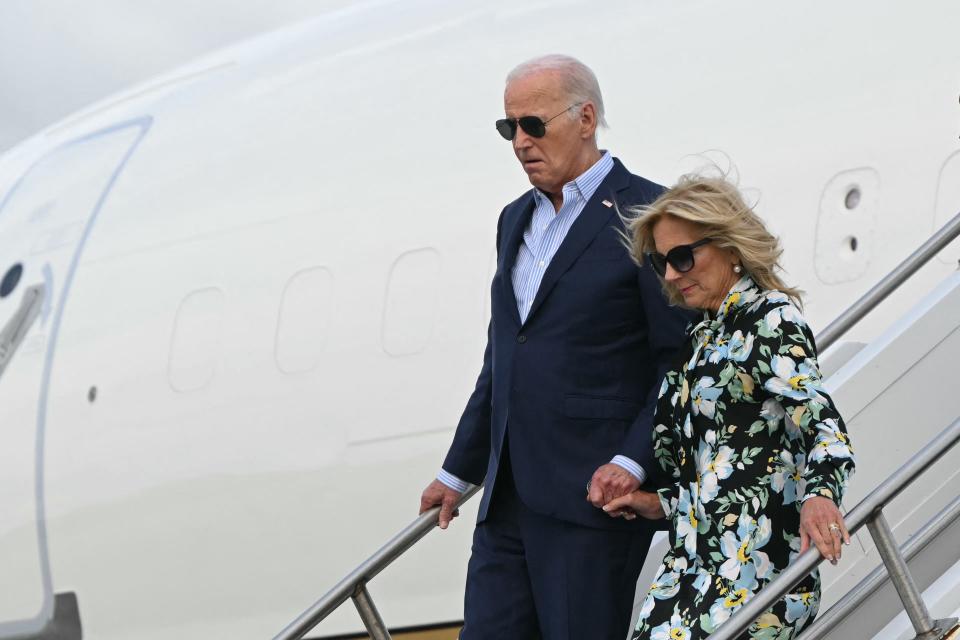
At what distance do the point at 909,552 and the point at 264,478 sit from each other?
2.83 m

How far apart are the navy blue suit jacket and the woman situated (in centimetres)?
25

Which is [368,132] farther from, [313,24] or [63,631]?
[63,631]

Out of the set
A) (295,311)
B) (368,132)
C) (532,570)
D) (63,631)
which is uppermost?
(368,132)

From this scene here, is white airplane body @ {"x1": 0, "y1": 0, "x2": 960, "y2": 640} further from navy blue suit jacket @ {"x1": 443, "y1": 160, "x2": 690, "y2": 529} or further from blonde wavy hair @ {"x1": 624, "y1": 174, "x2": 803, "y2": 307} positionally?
blonde wavy hair @ {"x1": 624, "y1": 174, "x2": 803, "y2": 307}

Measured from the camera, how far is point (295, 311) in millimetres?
4918

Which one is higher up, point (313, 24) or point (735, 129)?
point (313, 24)

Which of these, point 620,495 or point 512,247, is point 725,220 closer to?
point 620,495

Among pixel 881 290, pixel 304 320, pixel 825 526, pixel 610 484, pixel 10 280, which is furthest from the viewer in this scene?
pixel 10 280

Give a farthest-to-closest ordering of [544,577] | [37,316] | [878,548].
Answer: [37,316] < [544,577] < [878,548]

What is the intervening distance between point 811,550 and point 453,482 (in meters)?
1.05

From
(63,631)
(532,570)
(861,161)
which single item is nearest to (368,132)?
(861,161)

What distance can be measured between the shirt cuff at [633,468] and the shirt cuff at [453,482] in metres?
0.59

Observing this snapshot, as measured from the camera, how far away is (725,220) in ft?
6.97

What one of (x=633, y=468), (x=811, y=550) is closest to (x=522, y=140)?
(x=633, y=468)
